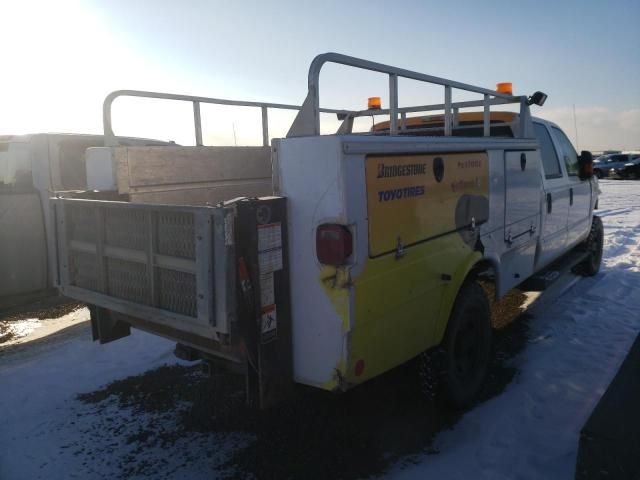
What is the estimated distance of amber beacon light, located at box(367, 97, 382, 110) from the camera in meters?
5.26

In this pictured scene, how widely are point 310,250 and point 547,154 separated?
350 cm

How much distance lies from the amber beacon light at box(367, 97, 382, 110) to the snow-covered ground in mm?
2633

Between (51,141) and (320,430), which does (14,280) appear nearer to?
(51,141)

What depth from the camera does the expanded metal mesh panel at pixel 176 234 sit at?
100 inches

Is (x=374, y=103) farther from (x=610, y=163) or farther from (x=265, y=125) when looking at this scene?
(x=610, y=163)

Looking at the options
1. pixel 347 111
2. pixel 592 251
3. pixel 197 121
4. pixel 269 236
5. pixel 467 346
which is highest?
pixel 347 111

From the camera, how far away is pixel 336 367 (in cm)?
247

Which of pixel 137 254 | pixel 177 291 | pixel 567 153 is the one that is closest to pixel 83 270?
pixel 137 254

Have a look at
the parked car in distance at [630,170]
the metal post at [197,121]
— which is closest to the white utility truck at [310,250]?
the metal post at [197,121]

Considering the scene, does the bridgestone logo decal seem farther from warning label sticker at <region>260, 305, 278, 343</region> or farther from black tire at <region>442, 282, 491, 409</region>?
black tire at <region>442, 282, 491, 409</region>

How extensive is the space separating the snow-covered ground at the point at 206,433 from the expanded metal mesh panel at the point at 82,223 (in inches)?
48.7

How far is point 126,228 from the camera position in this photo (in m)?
2.88

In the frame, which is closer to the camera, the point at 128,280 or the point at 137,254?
the point at 137,254

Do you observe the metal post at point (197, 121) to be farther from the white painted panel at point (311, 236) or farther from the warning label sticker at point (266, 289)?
the warning label sticker at point (266, 289)
